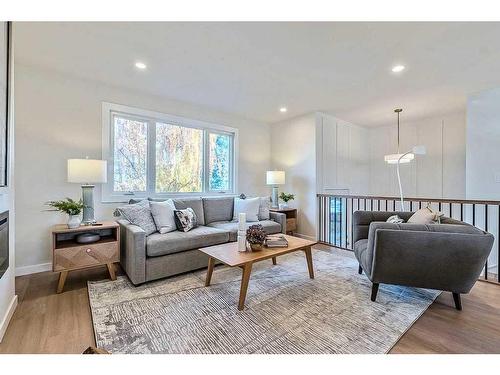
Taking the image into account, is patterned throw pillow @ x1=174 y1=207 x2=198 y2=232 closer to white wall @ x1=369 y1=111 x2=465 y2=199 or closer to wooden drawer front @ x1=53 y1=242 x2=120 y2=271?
wooden drawer front @ x1=53 y1=242 x2=120 y2=271

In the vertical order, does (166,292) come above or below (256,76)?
below

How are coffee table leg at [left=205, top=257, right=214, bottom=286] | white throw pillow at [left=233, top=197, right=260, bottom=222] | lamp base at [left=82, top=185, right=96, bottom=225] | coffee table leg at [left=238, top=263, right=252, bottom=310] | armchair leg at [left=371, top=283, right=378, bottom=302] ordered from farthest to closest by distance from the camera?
white throw pillow at [left=233, top=197, right=260, bottom=222] → lamp base at [left=82, top=185, right=96, bottom=225] → coffee table leg at [left=205, top=257, right=214, bottom=286] → armchair leg at [left=371, top=283, right=378, bottom=302] → coffee table leg at [left=238, top=263, right=252, bottom=310]

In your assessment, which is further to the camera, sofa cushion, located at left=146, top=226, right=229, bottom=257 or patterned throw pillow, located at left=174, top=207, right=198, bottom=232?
patterned throw pillow, located at left=174, top=207, right=198, bottom=232

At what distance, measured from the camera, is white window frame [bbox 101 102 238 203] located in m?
3.12

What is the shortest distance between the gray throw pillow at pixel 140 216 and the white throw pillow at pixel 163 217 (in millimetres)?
58

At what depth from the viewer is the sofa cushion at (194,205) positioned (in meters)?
3.29

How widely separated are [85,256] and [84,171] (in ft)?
2.89

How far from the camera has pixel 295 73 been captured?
2.80m

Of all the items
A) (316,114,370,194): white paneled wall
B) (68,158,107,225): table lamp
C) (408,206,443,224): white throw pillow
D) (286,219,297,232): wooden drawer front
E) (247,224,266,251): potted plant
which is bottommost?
(286,219,297,232): wooden drawer front

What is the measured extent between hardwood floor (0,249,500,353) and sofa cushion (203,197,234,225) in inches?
68.9

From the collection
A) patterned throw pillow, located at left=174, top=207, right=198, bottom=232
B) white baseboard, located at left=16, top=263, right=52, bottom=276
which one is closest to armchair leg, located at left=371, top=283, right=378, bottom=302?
patterned throw pillow, located at left=174, top=207, right=198, bottom=232
